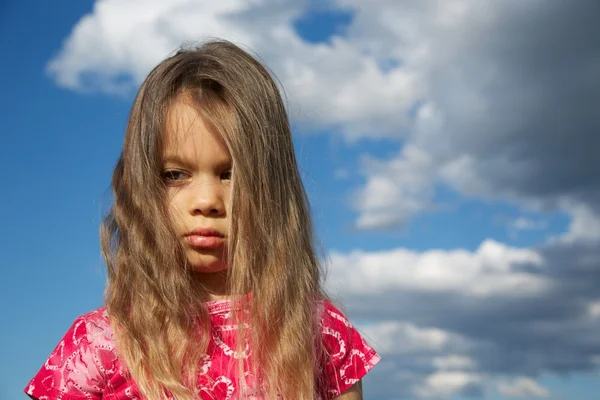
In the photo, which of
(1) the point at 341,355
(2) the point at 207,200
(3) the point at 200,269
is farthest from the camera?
(1) the point at 341,355

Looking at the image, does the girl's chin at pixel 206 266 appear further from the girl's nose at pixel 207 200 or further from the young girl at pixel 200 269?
the girl's nose at pixel 207 200

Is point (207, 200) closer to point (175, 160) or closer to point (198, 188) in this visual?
point (198, 188)

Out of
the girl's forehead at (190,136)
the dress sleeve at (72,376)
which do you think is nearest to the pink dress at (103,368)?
the dress sleeve at (72,376)

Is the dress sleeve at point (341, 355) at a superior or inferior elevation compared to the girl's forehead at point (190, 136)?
inferior

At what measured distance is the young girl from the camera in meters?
3.47

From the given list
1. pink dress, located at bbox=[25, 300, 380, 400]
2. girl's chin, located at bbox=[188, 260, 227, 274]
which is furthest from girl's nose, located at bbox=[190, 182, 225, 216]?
pink dress, located at bbox=[25, 300, 380, 400]

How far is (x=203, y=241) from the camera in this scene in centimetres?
346

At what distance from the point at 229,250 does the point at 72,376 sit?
2.72ft

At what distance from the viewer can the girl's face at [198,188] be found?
3.47 metres

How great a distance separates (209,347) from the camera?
3514mm

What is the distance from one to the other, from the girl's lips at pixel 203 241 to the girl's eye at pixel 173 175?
25 cm

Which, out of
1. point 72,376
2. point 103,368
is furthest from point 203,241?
point 72,376

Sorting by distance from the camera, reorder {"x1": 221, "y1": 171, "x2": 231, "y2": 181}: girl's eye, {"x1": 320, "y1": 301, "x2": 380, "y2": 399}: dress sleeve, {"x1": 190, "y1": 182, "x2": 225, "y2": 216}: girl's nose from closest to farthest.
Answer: {"x1": 190, "y1": 182, "x2": 225, "y2": 216}: girl's nose < {"x1": 221, "y1": 171, "x2": 231, "y2": 181}: girl's eye < {"x1": 320, "y1": 301, "x2": 380, "y2": 399}: dress sleeve

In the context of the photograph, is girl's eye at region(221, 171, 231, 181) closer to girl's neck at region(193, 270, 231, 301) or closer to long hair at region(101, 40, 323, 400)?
long hair at region(101, 40, 323, 400)
